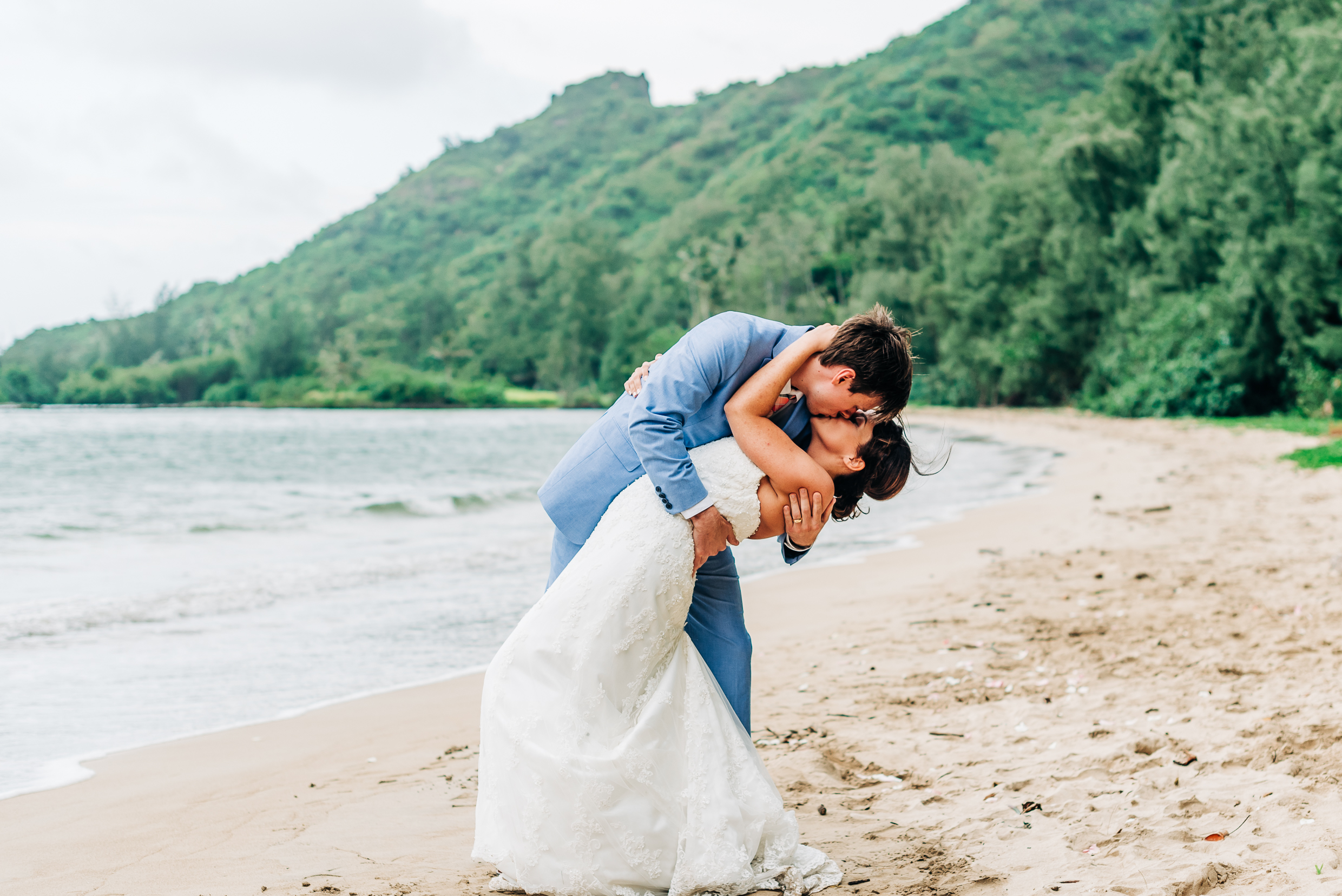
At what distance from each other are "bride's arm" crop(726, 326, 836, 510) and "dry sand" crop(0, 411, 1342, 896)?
1245 mm

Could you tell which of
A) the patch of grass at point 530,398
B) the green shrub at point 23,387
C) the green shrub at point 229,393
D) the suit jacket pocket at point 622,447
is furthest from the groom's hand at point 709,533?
the green shrub at point 23,387

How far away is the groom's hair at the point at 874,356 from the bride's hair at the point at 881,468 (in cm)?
14

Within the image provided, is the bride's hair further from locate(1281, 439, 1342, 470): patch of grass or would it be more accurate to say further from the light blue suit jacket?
locate(1281, 439, 1342, 470): patch of grass

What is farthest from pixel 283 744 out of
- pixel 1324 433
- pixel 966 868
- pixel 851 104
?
pixel 851 104

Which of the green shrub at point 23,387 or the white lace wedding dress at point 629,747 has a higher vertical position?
the green shrub at point 23,387

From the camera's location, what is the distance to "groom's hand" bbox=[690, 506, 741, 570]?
2.95 meters

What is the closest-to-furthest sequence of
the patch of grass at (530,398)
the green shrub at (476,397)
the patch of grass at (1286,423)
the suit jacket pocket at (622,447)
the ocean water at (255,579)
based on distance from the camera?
the suit jacket pocket at (622,447) → the ocean water at (255,579) → the patch of grass at (1286,423) → the patch of grass at (530,398) → the green shrub at (476,397)

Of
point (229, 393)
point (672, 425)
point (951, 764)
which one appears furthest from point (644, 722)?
point (229, 393)

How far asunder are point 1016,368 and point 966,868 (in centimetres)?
4702

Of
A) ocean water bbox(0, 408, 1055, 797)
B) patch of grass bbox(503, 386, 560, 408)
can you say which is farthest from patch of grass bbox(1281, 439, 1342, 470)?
patch of grass bbox(503, 386, 560, 408)

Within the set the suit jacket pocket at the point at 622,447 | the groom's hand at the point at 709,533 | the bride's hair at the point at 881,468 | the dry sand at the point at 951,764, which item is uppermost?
the suit jacket pocket at the point at 622,447

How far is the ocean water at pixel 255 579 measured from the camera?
578cm

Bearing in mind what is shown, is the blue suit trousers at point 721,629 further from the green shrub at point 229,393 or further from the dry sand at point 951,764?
the green shrub at point 229,393

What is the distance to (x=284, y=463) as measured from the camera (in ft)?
93.8
